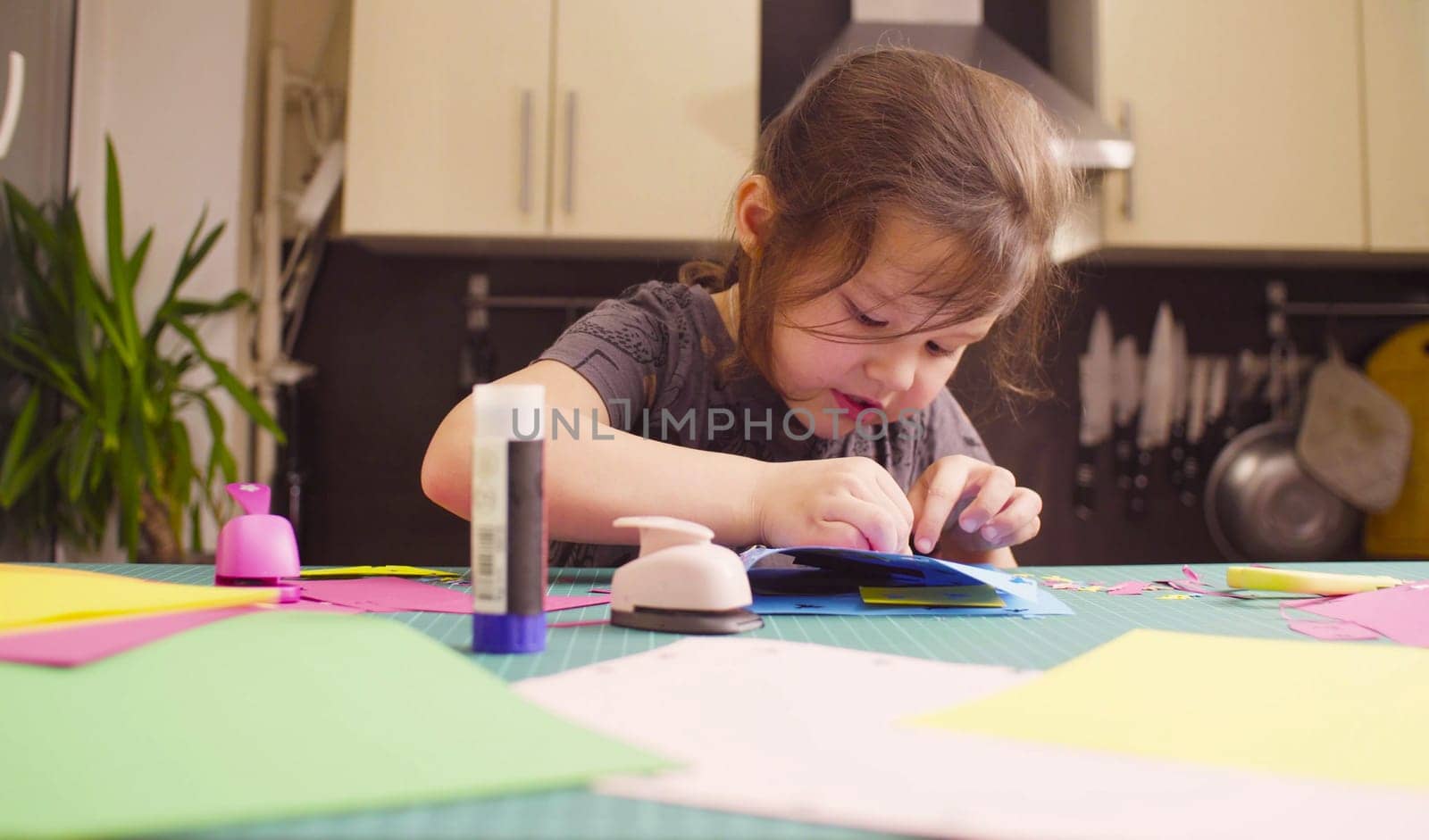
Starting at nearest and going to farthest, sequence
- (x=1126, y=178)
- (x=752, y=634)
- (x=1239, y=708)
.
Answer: (x=1239, y=708), (x=752, y=634), (x=1126, y=178)

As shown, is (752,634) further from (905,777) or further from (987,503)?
(987,503)

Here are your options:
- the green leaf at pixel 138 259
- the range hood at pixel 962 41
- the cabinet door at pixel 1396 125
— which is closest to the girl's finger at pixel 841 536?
the range hood at pixel 962 41

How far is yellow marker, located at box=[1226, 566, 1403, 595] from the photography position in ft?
2.70

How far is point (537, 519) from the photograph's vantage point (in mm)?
521

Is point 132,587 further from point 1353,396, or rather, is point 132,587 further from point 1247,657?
point 1353,396

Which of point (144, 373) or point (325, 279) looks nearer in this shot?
point (144, 373)

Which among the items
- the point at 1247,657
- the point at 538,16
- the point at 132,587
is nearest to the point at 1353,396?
the point at 538,16

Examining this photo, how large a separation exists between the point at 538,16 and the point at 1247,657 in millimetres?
1708

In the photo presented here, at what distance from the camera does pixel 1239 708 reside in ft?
1.43

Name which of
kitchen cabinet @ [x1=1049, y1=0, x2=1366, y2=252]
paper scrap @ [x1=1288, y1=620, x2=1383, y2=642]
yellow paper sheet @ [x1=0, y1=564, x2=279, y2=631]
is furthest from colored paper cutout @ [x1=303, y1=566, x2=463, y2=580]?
kitchen cabinet @ [x1=1049, y1=0, x2=1366, y2=252]

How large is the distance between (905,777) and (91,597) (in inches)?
20.7

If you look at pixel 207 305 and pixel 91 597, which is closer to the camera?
pixel 91 597

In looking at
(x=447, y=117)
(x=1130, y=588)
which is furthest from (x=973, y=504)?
(x=447, y=117)

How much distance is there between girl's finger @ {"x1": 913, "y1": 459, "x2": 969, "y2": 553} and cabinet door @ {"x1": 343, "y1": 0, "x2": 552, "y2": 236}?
1.14 m
